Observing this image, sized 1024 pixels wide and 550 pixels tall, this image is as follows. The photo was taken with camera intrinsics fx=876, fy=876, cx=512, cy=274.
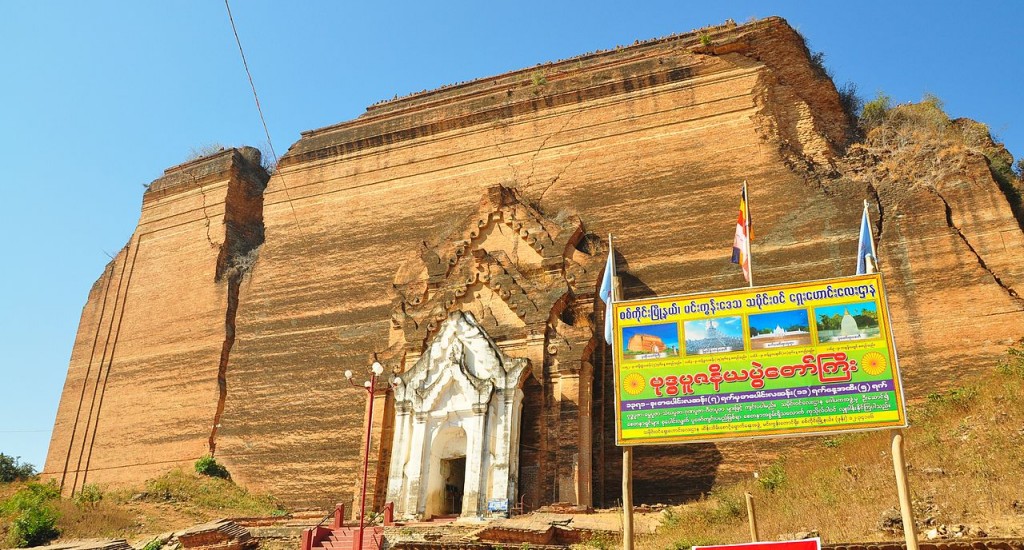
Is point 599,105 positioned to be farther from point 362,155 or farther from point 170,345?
point 170,345

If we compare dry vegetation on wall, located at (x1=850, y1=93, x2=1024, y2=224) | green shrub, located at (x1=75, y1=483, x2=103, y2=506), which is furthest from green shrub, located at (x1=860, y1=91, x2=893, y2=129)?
green shrub, located at (x1=75, y1=483, x2=103, y2=506)

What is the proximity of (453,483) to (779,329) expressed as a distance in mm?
10918

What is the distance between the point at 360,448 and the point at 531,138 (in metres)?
9.08

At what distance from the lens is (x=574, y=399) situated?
17141mm

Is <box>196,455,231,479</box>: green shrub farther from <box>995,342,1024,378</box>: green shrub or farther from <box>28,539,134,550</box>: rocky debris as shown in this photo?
<box>995,342,1024,378</box>: green shrub

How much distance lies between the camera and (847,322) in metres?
9.00

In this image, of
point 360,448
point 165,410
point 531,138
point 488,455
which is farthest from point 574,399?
point 165,410

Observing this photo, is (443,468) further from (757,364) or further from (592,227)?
(757,364)

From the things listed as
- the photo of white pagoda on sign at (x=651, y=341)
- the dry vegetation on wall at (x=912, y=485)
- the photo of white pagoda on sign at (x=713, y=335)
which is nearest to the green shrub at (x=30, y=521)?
the dry vegetation on wall at (x=912, y=485)

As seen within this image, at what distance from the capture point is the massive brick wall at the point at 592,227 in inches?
668

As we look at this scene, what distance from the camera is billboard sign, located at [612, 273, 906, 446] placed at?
8695 millimetres

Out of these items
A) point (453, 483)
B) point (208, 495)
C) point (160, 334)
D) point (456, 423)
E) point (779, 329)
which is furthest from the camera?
point (160, 334)

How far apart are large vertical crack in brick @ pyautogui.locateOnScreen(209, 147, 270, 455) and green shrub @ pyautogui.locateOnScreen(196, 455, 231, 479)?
500 millimetres

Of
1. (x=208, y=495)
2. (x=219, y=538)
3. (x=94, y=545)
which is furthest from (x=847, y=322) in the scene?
(x=208, y=495)
